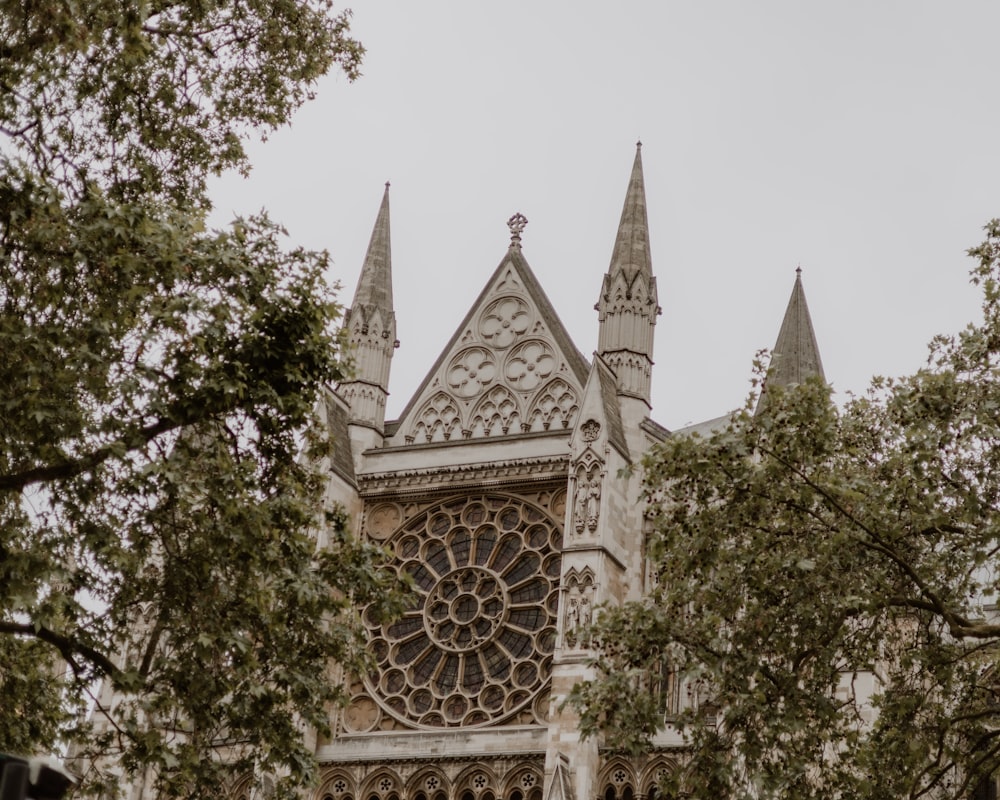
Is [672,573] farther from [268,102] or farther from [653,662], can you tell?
[268,102]

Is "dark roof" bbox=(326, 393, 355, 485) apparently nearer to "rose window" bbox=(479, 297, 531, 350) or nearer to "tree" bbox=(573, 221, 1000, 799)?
"rose window" bbox=(479, 297, 531, 350)

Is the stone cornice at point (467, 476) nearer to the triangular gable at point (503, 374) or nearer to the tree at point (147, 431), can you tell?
the triangular gable at point (503, 374)

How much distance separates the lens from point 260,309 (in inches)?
504

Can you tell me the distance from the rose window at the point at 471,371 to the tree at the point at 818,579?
1352 cm

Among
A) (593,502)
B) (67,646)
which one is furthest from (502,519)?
(67,646)

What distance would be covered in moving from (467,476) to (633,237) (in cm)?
577

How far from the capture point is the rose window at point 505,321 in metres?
28.5

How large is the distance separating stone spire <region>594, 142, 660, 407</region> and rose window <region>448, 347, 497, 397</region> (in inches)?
94.2

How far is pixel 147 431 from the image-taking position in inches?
484

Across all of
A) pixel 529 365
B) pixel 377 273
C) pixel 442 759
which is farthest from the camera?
pixel 377 273

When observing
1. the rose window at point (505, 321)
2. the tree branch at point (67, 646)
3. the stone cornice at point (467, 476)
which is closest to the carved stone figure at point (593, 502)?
the stone cornice at point (467, 476)

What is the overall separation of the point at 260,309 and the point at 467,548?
14052 millimetres

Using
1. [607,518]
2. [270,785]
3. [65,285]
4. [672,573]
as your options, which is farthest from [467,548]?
[65,285]

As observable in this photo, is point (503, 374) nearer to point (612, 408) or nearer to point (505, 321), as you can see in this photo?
point (505, 321)
